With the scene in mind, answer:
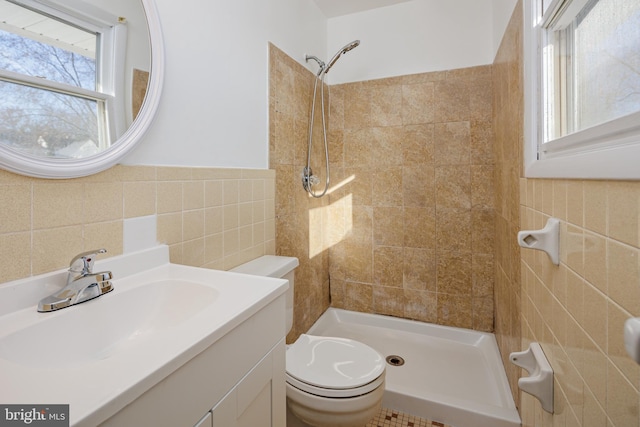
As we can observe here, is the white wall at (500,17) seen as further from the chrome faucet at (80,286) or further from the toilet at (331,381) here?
the chrome faucet at (80,286)

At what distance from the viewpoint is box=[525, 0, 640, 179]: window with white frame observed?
0.55m

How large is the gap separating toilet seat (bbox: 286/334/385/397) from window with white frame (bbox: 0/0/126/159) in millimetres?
1052

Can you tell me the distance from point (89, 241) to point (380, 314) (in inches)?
78.1

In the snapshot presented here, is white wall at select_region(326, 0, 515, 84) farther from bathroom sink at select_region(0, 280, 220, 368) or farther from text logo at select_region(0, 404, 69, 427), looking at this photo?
text logo at select_region(0, 404, 69, 427)

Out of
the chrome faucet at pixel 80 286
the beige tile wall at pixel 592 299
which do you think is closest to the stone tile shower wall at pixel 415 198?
the beige tile wall at pixel 592 299

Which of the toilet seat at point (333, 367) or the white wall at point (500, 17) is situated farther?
the white wall at point (500, 17)

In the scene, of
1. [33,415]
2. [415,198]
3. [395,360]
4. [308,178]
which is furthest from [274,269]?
[415,198]

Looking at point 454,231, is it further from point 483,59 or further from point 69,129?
point 69,129

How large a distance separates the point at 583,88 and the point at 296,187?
1391 millimetres

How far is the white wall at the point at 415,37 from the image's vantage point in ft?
6.68

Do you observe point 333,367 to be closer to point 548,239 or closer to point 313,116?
point 548,239

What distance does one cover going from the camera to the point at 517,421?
1332 millimetres

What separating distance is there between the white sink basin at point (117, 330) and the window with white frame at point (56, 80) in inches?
12.9

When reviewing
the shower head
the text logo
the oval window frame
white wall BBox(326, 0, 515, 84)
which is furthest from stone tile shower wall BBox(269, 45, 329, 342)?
the text logo
